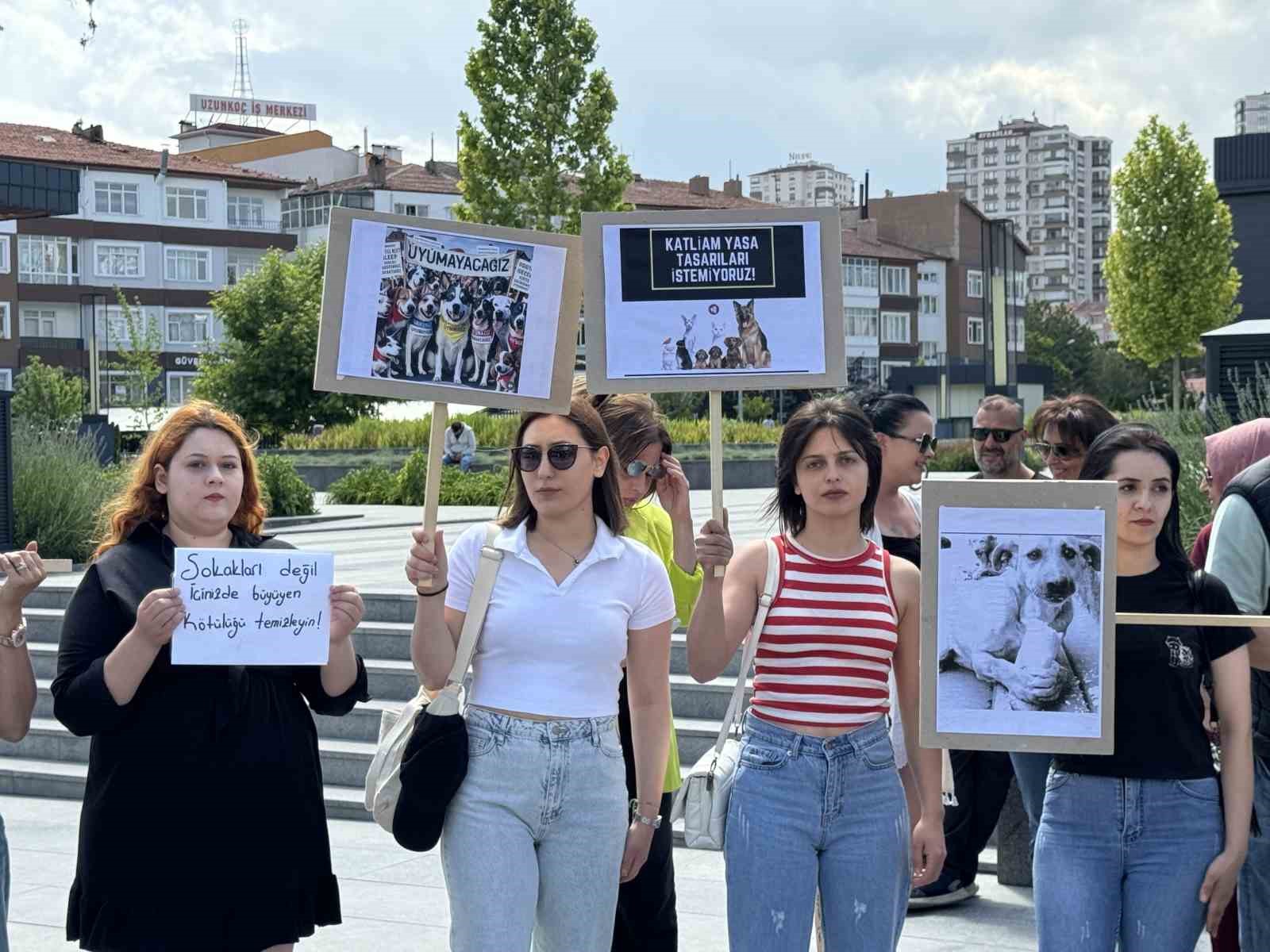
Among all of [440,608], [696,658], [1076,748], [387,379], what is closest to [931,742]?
[1076,748]

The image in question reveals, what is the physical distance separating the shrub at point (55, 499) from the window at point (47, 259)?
6179 cm

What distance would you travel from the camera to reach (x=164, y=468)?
3818 millimetres

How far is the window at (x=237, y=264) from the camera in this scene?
80062 mm

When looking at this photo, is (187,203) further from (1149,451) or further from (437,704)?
(1149,451)

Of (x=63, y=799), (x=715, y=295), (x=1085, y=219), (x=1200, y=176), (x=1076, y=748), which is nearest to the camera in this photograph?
(x=1076, y=748)

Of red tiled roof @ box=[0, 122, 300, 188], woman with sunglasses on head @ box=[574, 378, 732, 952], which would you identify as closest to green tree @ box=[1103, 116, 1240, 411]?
woman with sunglasses on head @ box=[574, 378, 732, 952]

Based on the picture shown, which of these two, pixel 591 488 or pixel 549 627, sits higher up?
pixel 591 488

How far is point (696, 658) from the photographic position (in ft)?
12.6

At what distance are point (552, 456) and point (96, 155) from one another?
76.7 metres

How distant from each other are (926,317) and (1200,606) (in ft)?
321

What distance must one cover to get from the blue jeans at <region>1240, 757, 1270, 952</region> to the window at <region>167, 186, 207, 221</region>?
3065 inches

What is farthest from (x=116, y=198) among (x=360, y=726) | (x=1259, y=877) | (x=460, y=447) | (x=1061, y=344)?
(x=1259, y=877)

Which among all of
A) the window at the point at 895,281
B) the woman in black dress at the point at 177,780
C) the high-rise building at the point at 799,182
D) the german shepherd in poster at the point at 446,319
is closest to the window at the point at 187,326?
the window at the point at 895,281

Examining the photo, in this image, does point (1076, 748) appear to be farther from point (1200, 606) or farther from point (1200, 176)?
point (1200, 176)
